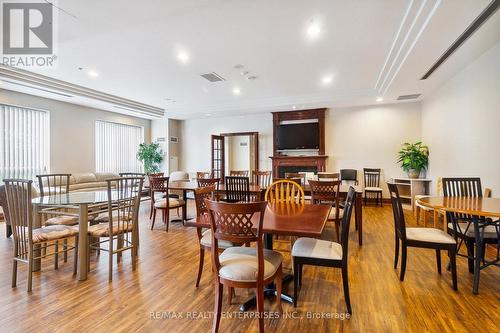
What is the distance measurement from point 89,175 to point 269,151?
5128 millimetres

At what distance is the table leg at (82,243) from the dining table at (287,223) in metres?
1.26

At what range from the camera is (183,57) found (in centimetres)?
415

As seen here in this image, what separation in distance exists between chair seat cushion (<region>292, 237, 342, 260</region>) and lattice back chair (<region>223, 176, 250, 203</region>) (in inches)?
73.5

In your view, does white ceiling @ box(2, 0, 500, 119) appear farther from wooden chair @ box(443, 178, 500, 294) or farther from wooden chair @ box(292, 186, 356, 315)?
wooden chair @ box(292, 186, 356, 315)

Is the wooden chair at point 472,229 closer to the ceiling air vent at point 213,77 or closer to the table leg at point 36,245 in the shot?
the ceiling air vent at point 213,77

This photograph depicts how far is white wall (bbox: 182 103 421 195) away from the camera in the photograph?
6.64m

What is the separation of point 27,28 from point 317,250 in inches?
175

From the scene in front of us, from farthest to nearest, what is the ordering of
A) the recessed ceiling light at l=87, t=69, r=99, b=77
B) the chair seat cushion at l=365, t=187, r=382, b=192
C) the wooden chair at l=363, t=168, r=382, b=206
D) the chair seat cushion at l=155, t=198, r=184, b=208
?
the wooden chair at l=363, t=168, r=382, b=206 → the chair seat cushion at l=365, t=187, r=382, b=192 → the recessed ceiling light at l=87, t=69, r=99, b=77 → the chair seat cushion at l=155, t=198, r=184, b=208

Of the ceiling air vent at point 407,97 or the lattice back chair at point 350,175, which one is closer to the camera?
the ceiling air vent at point 407,97

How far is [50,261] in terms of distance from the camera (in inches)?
121

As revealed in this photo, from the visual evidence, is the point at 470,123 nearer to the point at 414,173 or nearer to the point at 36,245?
the point at 414,173

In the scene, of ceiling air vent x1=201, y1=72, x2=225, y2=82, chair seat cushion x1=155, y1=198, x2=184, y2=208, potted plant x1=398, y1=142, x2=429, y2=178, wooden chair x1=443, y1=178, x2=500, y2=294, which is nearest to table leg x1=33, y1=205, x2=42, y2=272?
chair seat cushion x1=155, y1=198, x2=184, y2=208

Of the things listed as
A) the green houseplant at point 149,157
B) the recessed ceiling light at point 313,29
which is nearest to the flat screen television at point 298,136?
the recessed ceiling light at point 313,29

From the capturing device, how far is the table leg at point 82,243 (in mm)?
2561
